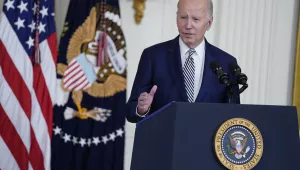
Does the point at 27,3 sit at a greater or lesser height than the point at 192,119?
greater

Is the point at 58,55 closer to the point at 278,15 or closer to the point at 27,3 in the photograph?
the point at 27,3

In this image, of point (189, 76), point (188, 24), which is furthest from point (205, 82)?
point (188, 24)

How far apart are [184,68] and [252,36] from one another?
3.00 meters

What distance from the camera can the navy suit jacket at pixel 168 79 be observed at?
2.99 metres

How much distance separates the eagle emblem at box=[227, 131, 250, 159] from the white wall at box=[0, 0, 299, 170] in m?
3.29

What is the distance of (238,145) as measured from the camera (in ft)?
7.63

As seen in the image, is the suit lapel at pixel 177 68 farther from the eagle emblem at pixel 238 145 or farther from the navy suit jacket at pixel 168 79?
the eagle emblem at pixel 238 145

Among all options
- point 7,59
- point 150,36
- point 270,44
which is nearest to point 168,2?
point 150,36

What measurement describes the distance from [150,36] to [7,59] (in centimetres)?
145

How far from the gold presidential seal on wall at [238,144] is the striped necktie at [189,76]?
684 mm

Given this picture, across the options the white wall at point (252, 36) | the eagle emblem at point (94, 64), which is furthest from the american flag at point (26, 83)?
the white wall at point (252, 36)

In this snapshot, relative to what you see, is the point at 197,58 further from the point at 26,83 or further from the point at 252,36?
the point at 252,36

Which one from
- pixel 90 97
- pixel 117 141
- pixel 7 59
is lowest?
pixel 117 141

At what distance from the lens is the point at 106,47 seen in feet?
17.4
